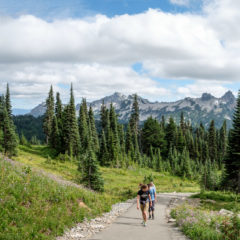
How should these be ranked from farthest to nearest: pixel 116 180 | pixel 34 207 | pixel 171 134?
pixel 171 134, pixel 116 180, pixel 34 207

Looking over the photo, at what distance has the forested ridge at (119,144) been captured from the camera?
37562 millimetres

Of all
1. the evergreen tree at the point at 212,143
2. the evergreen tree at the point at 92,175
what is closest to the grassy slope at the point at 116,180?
the evergreen tree at the point at 92,175

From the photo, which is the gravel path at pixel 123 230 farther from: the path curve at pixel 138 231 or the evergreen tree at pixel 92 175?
the evergreen tree at pixel 92 175

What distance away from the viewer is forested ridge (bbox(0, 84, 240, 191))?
37.6m

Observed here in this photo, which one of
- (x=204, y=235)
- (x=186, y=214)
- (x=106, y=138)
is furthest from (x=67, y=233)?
(x=106, y=138)

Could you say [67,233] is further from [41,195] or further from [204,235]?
[204,235]

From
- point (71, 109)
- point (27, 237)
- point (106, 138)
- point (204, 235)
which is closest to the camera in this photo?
point (27, 237)

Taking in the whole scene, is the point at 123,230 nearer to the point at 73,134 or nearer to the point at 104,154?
the point at 73,134

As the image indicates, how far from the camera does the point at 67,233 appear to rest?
11117 mm

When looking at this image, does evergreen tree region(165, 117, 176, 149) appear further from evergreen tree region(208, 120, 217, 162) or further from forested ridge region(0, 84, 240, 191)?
evergreen tree region(208, 120, 217, 162)

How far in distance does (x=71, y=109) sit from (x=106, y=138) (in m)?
14.3

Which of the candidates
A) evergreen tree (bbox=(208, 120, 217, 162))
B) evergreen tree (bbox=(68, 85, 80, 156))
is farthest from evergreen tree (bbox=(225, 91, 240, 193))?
evergreen tree (bbox=(208, 120, 217, 162))

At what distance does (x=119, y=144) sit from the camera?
240ft

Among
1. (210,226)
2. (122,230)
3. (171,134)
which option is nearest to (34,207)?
(122,230)
